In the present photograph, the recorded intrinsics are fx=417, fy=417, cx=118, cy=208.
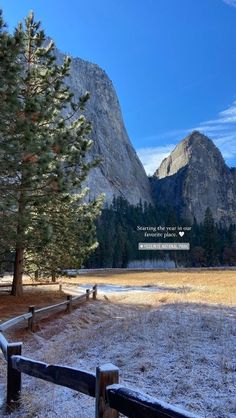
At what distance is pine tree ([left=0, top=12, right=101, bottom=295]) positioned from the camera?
567 inches

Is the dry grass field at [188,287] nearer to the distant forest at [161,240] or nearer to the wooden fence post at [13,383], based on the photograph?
the wooden fence post at [13,383]

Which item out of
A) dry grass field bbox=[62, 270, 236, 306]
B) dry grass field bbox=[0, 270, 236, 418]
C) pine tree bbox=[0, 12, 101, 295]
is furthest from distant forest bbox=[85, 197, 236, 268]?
dry grass field bbox=[0, 270, 236, 418]

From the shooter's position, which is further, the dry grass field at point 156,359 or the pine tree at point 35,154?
the pine tree at point 35,154

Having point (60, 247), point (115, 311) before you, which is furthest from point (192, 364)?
point (60, 247)

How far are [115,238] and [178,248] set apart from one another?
17.5 m

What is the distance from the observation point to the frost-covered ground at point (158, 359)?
6.06m

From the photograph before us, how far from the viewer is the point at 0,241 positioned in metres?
17.5

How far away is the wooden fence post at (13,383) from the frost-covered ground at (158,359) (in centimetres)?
19

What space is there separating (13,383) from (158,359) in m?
3.44

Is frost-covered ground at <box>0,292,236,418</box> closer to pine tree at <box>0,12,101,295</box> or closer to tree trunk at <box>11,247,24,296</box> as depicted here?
pine tree at <box>0,12,101,295</box>

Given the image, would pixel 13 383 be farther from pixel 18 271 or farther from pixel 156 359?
pixel 18 271

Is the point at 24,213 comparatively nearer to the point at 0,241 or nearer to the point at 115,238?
the point at 0,241

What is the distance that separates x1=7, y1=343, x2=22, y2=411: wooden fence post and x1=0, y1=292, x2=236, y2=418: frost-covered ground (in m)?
0.19

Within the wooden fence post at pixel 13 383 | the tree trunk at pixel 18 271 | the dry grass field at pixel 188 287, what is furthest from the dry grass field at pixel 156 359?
the tree trunk at pixel 18 271
